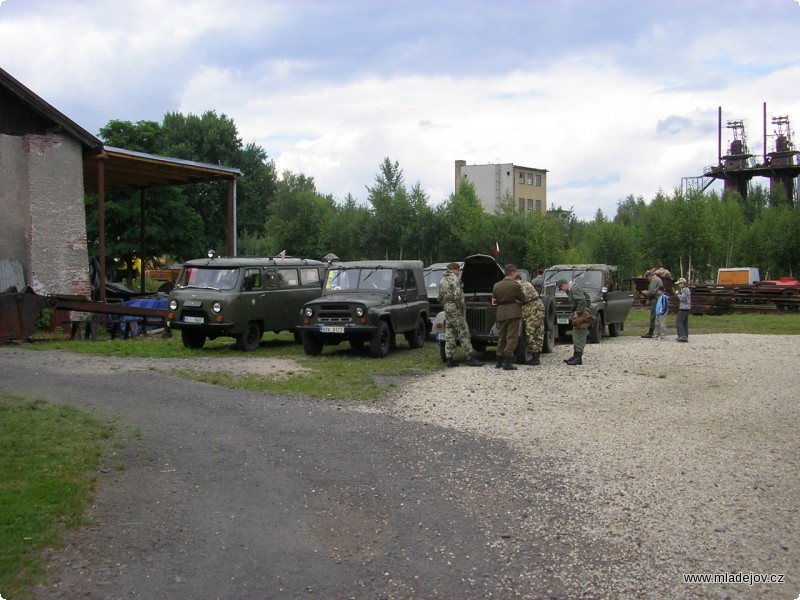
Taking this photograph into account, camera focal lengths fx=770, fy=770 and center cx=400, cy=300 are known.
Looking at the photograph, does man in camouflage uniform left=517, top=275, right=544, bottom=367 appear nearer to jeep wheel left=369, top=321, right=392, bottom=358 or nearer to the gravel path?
the gravel path

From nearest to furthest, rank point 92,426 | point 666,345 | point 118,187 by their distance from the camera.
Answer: point 92,426 → point 666,345 → point 118,187

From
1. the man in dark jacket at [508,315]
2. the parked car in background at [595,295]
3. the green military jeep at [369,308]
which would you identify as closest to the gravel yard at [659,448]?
the man in dark jacket at [508,315]

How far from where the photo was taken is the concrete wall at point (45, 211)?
→ 19984mm

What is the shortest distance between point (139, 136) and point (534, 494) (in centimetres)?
3961

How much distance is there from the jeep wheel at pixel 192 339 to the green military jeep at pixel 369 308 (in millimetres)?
2418

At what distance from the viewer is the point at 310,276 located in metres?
19.2

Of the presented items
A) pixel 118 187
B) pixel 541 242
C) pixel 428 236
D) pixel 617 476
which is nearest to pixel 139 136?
pixel 118 187

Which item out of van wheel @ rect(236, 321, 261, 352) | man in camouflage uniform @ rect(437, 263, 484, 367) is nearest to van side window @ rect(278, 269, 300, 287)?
van wheel @ rect(236, 321, 261, 352)

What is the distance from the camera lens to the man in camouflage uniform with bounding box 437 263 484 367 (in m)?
14.1

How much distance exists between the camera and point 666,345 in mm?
18281

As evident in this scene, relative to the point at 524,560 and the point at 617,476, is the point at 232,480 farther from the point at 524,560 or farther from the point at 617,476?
the point at 617,476

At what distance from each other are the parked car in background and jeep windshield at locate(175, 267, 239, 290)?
7637mm

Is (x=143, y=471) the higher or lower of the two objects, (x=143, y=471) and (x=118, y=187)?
the lower

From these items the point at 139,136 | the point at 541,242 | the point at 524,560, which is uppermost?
the point at 139,136
